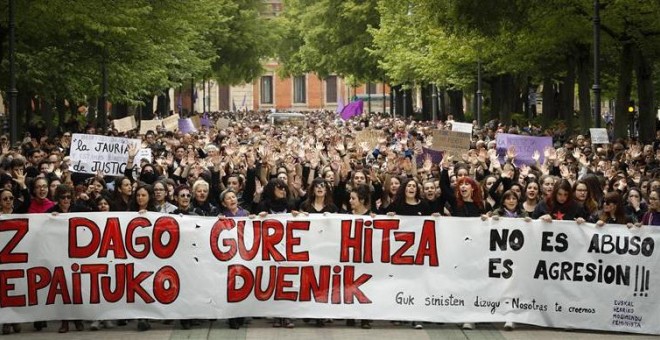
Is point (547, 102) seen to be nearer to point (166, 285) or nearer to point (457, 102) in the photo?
point (457, 102)

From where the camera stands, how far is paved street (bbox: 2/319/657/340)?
13625 millimetres

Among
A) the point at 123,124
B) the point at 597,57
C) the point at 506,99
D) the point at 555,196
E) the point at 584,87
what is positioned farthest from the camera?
the point at 506,99

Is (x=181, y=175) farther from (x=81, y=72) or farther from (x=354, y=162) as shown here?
(x=81, y=72)

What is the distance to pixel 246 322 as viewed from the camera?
1462 cm

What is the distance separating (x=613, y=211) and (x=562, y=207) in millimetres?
668

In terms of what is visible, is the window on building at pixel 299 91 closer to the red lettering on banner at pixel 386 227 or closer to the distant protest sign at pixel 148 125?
the distant protest sign at pixel 148 125

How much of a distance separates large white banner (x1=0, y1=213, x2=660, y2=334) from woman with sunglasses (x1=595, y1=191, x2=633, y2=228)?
0.47m

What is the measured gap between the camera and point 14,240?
45.5ft

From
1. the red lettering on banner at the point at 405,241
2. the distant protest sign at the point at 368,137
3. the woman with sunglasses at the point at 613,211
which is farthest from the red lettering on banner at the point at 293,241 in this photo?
the distant protest sign at the point at 368,137

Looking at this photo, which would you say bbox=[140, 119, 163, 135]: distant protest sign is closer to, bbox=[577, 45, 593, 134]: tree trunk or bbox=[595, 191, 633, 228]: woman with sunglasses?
bbox=[577, 45, 593, 134]: tree trunk

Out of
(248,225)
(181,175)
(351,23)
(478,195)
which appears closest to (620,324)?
(478,195)

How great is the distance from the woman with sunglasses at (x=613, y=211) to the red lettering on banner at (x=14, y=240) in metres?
5.20

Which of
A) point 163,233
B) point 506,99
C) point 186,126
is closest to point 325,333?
point 163,233

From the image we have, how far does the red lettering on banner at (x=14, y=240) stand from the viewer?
1387cm
